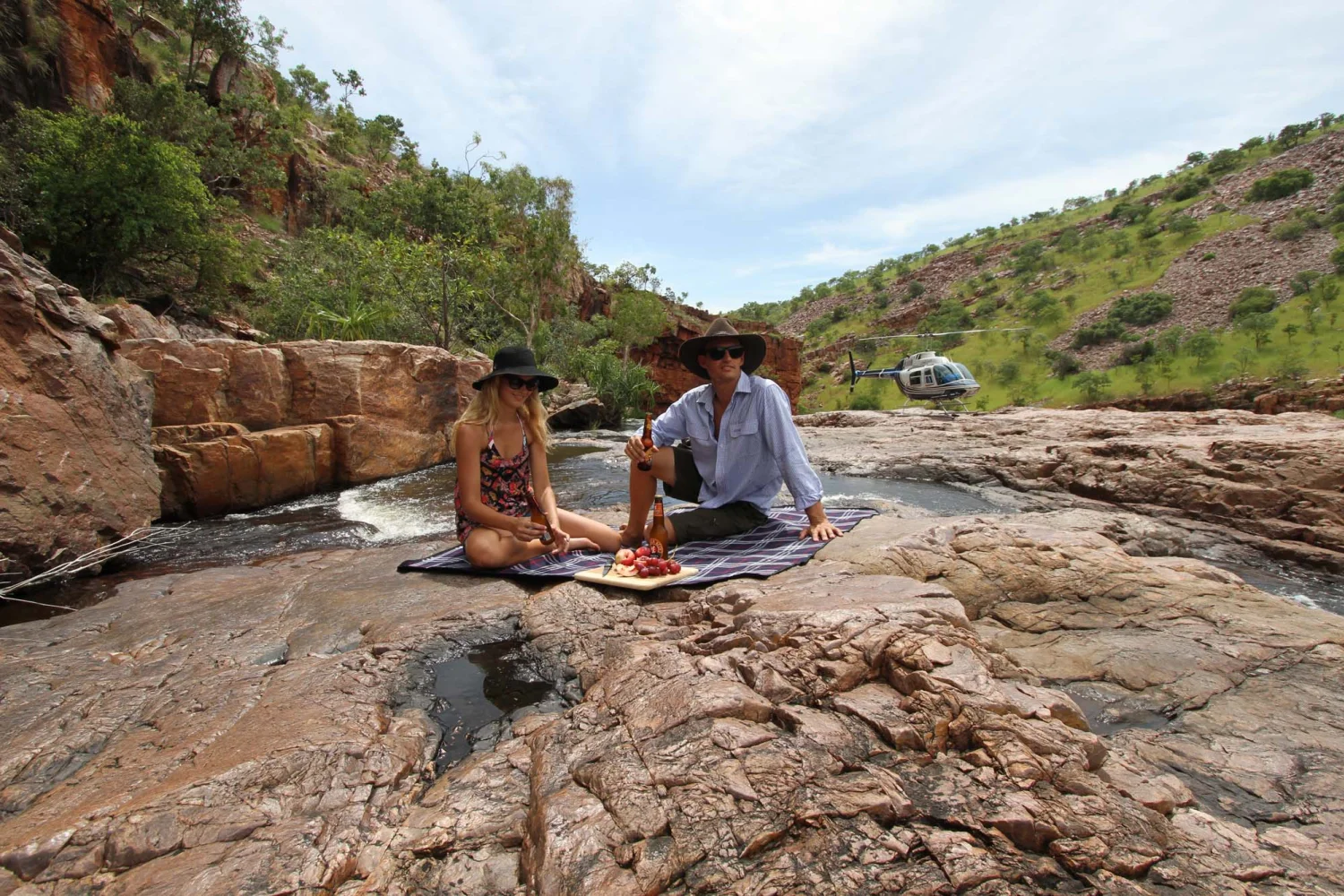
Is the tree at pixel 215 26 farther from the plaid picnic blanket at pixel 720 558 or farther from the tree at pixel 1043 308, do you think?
the tree at pixel 1043 308

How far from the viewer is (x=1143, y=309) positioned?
39906 millimetres

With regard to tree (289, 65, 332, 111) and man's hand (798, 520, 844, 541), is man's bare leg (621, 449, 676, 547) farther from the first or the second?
tree (289, 65, 332, 111)

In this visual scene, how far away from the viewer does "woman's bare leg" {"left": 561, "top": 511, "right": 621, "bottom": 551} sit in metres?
4.09

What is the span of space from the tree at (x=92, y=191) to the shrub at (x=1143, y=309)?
164 feet

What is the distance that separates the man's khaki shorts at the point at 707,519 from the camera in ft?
13.0

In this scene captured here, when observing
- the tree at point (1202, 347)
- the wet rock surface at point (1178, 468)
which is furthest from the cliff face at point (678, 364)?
the wet rock surface at point (1178, 468)

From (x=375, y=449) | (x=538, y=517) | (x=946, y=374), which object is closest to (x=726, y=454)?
(x=538, y=517)

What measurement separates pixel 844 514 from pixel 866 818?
3110 mm

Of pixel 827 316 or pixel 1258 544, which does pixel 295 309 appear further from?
pixel 827 316

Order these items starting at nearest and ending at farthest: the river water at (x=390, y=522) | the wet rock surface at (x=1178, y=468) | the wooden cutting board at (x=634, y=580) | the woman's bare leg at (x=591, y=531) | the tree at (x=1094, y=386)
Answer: the wooden cutting board at (x=634, y=580)
the woman's bare leg at (x=591, y=531)
the river water at (x=390, y=522)
the wet rock surface at (x=1178, y=468)
the tree at (x=1094, y=386)

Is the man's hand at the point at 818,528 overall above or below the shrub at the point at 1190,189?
below

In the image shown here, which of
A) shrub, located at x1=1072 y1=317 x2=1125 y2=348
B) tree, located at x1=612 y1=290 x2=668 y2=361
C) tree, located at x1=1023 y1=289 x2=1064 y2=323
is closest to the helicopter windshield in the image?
tree, located at x1=612 y1=290 x2=668 y2=361

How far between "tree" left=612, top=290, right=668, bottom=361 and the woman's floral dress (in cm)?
3364

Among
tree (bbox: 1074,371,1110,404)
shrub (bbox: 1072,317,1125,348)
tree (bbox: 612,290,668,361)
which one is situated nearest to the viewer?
tree (bbox: 1074,371,1110,404)
